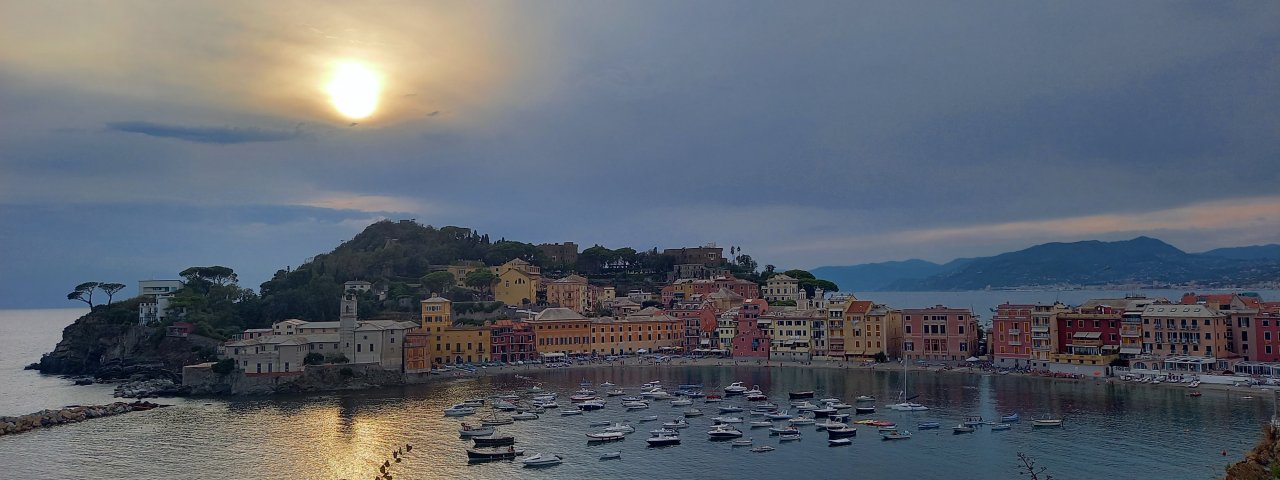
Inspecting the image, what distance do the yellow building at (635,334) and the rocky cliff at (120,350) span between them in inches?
1391

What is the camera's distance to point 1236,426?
4250cm

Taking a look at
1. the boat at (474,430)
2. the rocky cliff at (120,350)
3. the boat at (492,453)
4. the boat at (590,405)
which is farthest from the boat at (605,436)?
the rocky cliff at (120,350)

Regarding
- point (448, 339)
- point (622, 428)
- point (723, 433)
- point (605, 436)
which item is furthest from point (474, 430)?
point (448, 339)

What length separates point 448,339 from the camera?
251ft

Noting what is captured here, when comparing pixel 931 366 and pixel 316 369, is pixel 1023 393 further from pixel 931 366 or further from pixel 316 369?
pixel 316 369

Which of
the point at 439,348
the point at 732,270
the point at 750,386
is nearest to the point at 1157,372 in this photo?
the point at 750,386

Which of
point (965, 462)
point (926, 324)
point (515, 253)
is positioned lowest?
point (965, 462)

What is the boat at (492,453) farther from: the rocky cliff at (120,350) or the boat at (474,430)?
the rocky cliff at (120,350)

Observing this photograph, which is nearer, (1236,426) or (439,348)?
(1236,426)

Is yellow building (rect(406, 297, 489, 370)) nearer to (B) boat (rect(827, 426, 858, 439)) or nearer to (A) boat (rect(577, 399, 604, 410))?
(A) boat (rect(577, 399, 604, 410))

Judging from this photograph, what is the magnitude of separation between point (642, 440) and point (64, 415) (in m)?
36.4

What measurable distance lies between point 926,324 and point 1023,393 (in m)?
20.2

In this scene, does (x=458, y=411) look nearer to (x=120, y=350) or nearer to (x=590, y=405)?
(x=590, y=405)

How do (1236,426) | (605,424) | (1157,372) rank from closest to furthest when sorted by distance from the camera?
(1236,426) → (605,424) → (1157,372)
